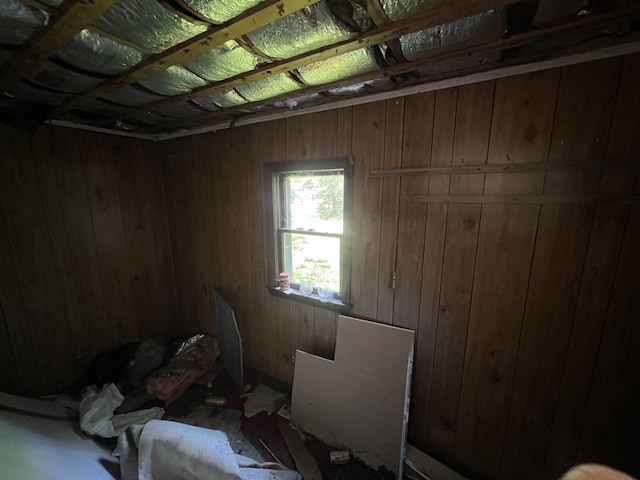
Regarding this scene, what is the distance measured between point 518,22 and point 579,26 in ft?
0.64

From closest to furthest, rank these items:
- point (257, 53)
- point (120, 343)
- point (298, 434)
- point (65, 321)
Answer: point (257, 53)
point (298, 434)
point (65, 321)
point (120, 343)

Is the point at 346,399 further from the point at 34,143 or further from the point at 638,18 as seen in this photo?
the point at 34,143

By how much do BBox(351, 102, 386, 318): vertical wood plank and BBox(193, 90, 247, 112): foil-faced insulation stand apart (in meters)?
0.80

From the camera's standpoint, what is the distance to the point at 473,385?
4.73ft

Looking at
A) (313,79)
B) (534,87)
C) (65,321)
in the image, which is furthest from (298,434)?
(534,87)

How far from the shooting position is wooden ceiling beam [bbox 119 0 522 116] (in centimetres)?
80

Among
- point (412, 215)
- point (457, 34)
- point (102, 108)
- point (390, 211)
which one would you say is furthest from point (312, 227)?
point (102, 108)

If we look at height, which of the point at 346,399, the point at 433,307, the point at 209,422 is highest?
the point at 433,307

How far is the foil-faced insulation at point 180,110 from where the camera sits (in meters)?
1.78

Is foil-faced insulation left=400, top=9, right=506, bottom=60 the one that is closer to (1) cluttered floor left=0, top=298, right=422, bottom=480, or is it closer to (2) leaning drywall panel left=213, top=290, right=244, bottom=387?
(1) cluttered floor left=0, top=298, right=422, bottom=480

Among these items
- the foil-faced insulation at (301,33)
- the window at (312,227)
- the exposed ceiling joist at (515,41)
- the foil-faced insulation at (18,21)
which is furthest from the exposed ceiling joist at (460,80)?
the foil-faced insulation at (18,21)

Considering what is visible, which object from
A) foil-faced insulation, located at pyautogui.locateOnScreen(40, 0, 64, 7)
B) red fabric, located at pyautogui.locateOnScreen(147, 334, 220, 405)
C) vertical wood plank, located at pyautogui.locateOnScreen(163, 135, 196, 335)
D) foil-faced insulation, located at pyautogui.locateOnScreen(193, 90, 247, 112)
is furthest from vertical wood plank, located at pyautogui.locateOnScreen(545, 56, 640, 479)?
vertical wood plank, located at pyautogui.locateOnScreen(163, 135, 196, 335)

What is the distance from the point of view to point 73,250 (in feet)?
7.24

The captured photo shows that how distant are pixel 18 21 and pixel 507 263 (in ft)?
7.78
